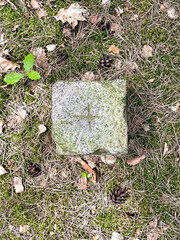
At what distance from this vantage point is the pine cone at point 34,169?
3082mm

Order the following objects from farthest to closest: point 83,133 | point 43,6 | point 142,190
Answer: point 43,6 < point 142,190 < point 83,133

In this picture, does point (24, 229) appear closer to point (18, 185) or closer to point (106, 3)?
point (18, 185)

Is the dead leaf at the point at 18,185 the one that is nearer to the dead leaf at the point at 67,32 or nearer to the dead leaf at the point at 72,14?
the dead leaf at the point at 67,32

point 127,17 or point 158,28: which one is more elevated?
point 127,17

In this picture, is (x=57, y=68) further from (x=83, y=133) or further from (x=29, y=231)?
(x=29, y=231)

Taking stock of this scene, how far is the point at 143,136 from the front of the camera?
3.02 m

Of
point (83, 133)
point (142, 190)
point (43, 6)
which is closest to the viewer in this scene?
point (83, 133)

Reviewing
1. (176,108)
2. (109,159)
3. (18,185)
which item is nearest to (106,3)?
(176,108)

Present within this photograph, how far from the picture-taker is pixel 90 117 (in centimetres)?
246

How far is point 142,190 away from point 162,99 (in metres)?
1.22

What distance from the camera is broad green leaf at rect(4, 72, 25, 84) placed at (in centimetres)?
299

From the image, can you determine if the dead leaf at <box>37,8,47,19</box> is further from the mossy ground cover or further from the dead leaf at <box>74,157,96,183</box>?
the dead leaf at <box>74,157,96,183</box>

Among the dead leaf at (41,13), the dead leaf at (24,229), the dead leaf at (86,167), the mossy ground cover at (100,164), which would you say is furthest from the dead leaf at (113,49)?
the dead leaf at (24,229)

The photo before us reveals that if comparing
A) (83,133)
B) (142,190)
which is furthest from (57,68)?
(142,190)
